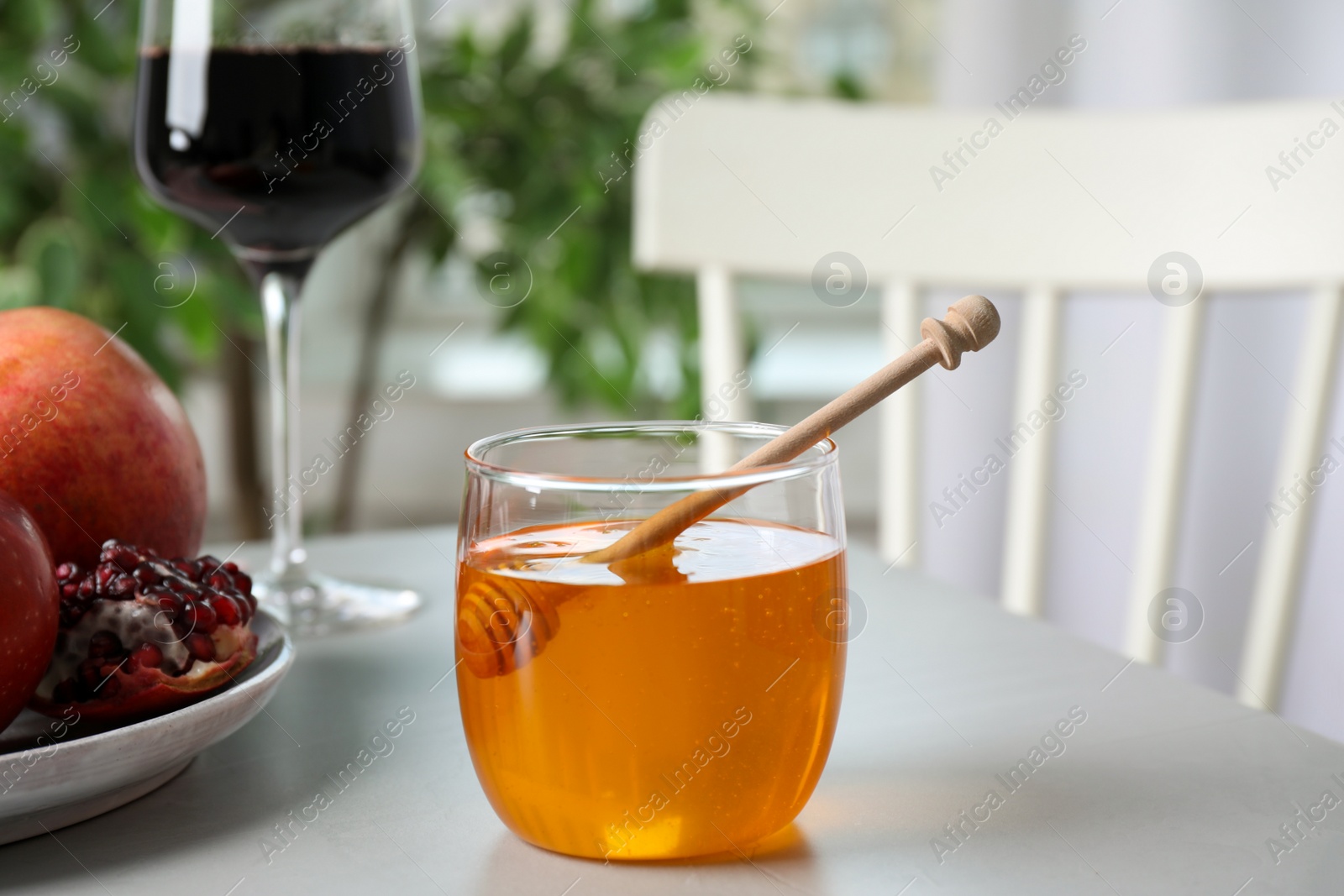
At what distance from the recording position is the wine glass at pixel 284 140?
0.65 meters

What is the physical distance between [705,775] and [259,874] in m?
0.14

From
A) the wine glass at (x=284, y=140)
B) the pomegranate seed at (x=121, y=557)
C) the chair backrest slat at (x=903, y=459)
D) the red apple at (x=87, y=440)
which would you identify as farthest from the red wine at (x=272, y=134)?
the chair backrest slat at (x=903, y=459)

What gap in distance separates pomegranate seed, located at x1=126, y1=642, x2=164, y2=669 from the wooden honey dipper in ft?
0.34

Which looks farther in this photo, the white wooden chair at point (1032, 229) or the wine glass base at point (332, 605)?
the white wooden chair at point (1032, 229)

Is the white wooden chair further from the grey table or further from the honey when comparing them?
the honey

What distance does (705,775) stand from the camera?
0.37 m

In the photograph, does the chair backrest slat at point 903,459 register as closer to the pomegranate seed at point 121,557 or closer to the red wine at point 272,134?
the red wine at point 272,134

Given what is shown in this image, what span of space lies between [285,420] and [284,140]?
0.14 m

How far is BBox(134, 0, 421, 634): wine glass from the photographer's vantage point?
2.15 ft

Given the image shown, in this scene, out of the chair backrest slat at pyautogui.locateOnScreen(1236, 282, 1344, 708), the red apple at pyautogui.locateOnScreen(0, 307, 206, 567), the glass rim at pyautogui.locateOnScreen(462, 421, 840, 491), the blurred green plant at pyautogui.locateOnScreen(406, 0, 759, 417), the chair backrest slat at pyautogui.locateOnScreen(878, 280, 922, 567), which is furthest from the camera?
the blurred green plant at pyautogui.locateOnScreen(406, 0, 759, 417)

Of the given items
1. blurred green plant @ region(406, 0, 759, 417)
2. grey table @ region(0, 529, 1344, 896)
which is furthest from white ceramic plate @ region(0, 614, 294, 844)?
blurred green plant @ region(406, 0, 759, 417)

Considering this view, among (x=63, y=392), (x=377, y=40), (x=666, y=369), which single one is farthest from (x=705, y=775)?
(x=666, y=369)

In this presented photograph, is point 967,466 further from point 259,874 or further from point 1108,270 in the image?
→ point 259,874

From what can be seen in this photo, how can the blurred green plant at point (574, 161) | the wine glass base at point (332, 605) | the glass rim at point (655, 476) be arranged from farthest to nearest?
the blurred green plant at point (574, 161), the wine glass base at point (332, 605), the glass rim at point (655, 476)
